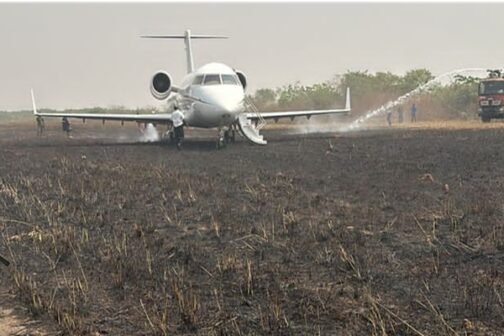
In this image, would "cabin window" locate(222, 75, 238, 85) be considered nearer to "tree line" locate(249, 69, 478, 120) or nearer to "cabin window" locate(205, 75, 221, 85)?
"cabin window" locate(205, 75, 221, 85)

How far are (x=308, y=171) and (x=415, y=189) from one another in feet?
14.2

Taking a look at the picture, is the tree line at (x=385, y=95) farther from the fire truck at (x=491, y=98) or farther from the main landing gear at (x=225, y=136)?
the main landing gear at (x=225, y=136)

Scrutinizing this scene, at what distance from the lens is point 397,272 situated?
20.4 feet

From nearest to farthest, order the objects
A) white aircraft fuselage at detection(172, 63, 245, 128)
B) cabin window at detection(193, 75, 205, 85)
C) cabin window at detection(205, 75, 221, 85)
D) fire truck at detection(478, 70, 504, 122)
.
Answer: white aircraft fuselage at detection(172, 63, 245, 128) < cabin window at detection(205, 75, 221, 85) < cabin window at detection(193, 75, 205, 85) < fire truck at detection(478, 70, 504, 122)

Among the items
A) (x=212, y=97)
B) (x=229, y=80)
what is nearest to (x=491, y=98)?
(x=229, y=80)

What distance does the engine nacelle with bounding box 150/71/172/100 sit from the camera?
94.0 feet

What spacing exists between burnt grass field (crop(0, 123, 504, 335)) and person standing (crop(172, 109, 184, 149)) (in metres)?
10.7

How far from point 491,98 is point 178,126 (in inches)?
1160

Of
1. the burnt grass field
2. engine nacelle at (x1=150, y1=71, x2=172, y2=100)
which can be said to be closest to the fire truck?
engine nacelle at (x1=150, y1=71, x2=172, y2=100)

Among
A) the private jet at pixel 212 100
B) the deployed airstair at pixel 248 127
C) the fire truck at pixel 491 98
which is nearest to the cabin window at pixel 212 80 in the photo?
the private jet at pixel 212 100

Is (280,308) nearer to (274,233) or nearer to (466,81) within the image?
(274,233)

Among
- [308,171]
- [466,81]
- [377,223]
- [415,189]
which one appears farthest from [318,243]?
[466,81]

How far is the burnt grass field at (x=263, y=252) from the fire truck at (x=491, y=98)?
3295cm

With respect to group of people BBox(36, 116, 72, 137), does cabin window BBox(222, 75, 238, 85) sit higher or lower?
higher
